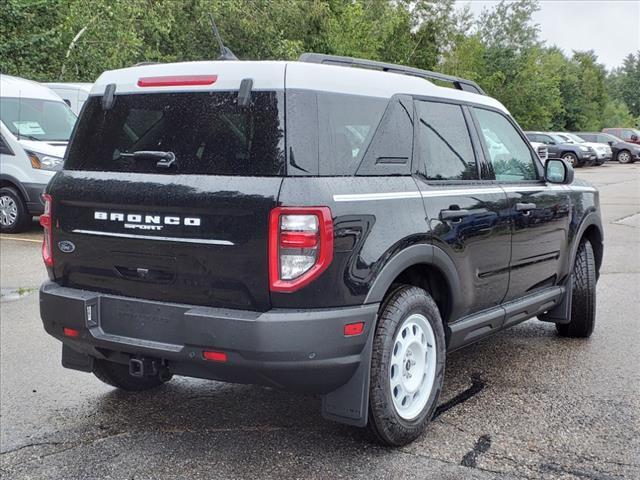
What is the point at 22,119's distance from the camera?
1232 cm

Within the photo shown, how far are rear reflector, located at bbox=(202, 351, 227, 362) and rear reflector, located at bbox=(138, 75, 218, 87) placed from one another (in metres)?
1.26

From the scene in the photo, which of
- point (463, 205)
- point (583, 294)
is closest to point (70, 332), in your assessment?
point (463, 205)

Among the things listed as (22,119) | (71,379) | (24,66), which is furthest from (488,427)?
(24,66)

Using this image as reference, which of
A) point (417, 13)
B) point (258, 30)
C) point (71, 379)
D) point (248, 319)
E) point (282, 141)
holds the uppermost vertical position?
point (417, 13)

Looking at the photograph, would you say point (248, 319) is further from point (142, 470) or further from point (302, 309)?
point (142, 470)

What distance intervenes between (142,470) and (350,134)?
1.89 m

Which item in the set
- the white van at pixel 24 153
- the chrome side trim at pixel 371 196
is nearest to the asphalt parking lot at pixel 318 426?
the chrome side trim at pixel 371 196

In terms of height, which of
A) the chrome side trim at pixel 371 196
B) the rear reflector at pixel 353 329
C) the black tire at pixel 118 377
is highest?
the chrome side trim at pixel 371 196

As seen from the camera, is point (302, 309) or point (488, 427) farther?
point (488, 427)

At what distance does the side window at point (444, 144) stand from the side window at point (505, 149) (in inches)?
11.0

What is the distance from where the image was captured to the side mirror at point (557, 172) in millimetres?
5352

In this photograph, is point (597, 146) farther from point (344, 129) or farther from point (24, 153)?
point (344, 129)

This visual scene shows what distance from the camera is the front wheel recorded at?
4059 centimetres

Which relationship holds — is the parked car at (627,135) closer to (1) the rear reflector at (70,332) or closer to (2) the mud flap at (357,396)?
(2) the mud flap at (357,396)
